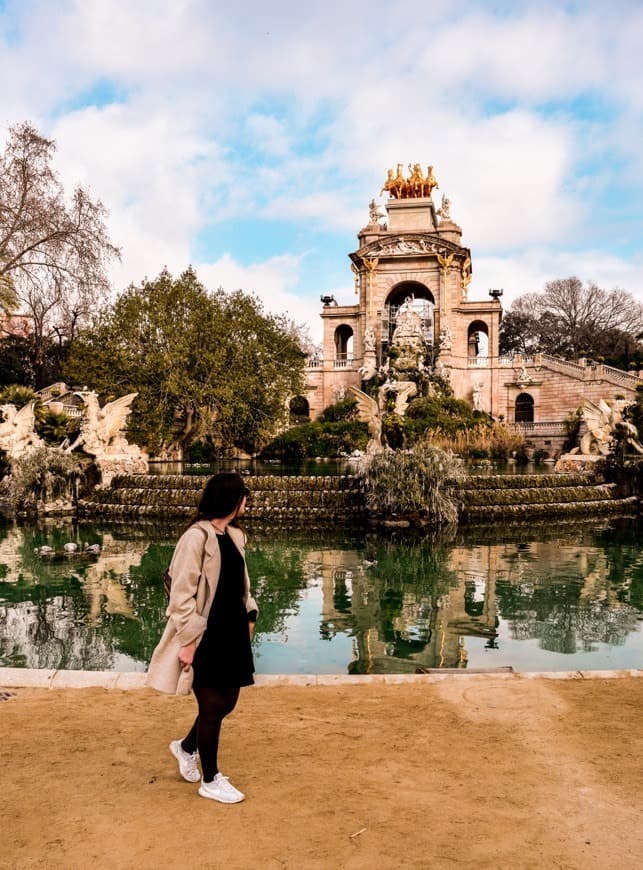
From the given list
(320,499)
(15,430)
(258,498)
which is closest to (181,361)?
(15,430)

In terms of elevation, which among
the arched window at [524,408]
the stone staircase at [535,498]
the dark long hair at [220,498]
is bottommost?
the stone staircase at [535,498]

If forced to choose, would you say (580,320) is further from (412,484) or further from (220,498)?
(220,498)

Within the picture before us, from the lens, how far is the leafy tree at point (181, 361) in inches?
934

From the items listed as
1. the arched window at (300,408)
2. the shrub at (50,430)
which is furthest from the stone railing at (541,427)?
the shrub at (50,430)

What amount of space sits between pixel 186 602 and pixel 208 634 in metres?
0.19

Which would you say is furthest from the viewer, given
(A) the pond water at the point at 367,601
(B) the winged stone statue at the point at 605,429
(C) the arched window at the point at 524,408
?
(C) the arched window at the point at 524,408

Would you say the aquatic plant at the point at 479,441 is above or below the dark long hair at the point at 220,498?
above

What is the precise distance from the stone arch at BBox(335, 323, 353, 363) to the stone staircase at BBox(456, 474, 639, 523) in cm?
2927

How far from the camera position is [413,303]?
47.9 metres

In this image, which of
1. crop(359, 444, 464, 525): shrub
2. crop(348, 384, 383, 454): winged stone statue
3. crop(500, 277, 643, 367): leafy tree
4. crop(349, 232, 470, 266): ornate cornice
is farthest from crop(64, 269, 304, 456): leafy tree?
crop(500, 277, 643, 367): leafy tree

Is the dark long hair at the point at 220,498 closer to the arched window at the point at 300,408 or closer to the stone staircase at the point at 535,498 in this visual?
the stone staircase at the point at 535,498

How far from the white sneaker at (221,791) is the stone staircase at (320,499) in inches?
448

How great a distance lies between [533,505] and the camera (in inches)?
619

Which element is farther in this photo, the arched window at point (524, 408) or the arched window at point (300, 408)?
the arched window at point (300, 408)
